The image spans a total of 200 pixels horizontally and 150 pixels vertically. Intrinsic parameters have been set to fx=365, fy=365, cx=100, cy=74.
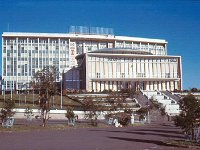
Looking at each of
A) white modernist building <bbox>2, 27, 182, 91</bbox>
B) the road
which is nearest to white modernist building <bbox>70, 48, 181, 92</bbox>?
white modernist building <bbox>2, 27, 182, 91</bbox>

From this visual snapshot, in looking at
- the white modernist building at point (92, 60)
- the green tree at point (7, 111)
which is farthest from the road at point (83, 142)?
the white modernist building at point (92, 60)

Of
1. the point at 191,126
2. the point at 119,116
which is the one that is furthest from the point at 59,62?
the point at 191,126

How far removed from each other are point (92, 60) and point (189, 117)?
68497mm

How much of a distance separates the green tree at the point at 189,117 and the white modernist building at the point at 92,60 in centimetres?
6406

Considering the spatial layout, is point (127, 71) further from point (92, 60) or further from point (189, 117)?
point (189, 117)

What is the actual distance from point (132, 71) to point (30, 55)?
106ft

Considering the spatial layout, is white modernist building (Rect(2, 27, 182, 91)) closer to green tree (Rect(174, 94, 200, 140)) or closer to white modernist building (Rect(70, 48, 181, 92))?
white modernist building (Rect(70, 48, 181, 92))

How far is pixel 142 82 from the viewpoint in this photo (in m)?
93.1

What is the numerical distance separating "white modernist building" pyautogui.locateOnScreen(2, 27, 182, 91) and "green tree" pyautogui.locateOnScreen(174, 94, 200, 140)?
2522 inches

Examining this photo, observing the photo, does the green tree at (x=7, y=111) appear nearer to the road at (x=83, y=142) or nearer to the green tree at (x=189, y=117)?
the road at (x=83, y=142)

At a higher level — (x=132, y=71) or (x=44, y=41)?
(x=44, y=41)

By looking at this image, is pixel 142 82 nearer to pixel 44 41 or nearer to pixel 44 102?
pixel 44 41

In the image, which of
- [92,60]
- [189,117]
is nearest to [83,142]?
[189,117]

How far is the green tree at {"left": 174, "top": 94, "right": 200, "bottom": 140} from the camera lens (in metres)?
19.9
